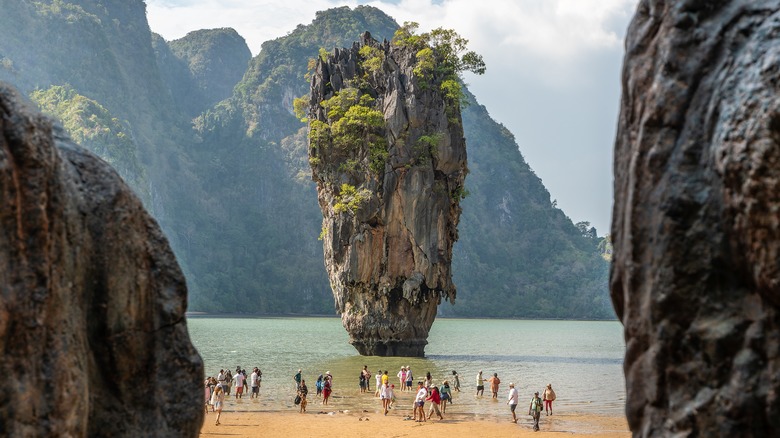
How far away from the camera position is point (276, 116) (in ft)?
596

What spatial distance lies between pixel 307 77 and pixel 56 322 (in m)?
47.5

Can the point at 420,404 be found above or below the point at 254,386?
above

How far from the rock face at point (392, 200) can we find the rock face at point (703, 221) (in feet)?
123

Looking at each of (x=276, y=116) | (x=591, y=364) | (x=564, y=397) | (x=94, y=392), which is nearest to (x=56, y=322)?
(x=94, y=392)

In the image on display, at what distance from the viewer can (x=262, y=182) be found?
17400cm

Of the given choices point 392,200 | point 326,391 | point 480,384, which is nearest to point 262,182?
point 392,200

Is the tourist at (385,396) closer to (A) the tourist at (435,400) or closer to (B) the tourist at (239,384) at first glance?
(A) the tourist at (435,400)

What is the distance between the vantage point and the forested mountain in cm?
14738

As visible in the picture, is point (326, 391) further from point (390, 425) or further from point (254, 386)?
point (390, 425)

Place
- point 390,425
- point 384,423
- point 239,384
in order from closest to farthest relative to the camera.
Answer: point 390,425 < point 384,423 < point 239,384

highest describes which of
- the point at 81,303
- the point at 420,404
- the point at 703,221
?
the point at 703,221

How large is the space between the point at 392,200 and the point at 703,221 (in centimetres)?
3886

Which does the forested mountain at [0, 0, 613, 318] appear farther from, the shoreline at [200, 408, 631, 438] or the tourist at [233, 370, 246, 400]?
the shoreline at [200, 408, 631, 438]

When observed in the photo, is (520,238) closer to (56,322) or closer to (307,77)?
(307,77)
